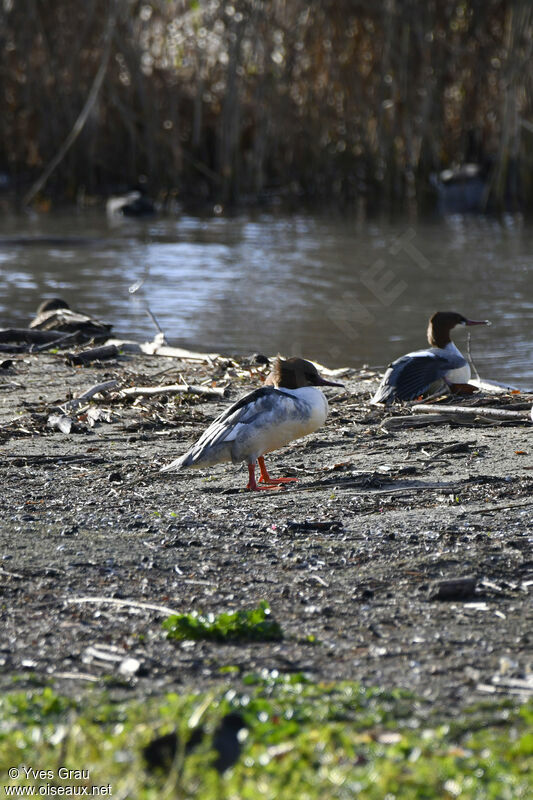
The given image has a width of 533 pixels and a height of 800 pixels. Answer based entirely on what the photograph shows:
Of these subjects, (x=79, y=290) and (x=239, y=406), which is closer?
(x=239, y=406)

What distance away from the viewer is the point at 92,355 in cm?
807

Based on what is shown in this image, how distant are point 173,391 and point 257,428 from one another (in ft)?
5.93

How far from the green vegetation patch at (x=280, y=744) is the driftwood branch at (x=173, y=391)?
3.79 meters

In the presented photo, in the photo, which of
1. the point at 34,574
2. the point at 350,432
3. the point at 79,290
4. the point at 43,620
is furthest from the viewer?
the point at 79,290

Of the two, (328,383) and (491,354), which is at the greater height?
(328,383)

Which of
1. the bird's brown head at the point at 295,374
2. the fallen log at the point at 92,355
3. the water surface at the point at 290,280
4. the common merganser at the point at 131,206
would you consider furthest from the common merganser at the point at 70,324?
the common merganser at the point at 131,206

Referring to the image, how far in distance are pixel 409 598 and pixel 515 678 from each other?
26.0 inches

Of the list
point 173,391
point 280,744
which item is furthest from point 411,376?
point 280,744

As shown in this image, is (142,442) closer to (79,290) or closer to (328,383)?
(328,383)

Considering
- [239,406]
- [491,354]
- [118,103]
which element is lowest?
[491,354]

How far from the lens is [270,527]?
14.3 feet

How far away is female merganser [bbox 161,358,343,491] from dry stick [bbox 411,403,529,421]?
3.46 ft

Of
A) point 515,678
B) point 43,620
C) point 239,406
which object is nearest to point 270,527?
point 239,406

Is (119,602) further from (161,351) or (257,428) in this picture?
(161,351)
